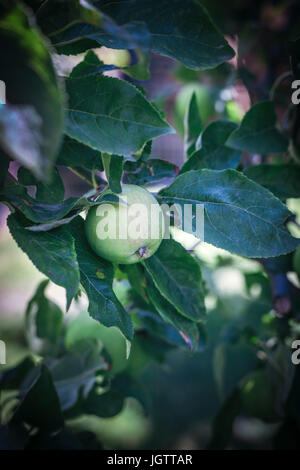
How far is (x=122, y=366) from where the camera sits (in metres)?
0.82

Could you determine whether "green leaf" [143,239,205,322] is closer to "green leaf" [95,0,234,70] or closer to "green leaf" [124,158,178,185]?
"green leaf" [124,158,178,185]

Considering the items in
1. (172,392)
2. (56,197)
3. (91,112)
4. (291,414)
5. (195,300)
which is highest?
(91,112)

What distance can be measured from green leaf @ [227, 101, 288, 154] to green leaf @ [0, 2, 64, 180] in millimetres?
422

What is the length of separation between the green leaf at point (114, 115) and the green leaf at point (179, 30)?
6cm

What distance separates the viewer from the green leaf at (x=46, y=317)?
2.80ft

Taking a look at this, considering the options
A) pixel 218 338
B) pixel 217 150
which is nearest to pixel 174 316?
pixel 217 150

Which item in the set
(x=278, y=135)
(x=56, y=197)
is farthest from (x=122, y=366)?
(x=278, y=135)

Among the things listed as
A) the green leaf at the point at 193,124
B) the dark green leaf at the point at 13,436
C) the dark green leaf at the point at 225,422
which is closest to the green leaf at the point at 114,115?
the green leaf at the point at 193,124

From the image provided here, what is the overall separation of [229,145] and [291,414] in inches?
22.0

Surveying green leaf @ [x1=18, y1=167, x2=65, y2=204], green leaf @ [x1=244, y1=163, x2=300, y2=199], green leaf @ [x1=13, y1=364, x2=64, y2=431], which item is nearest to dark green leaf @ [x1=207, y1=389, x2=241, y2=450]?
green leaf @ [x1=13, y1=364, x2=64, y2=431]

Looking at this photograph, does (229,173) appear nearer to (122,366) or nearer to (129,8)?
(129,8)

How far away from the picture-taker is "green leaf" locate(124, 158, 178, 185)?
0.55m

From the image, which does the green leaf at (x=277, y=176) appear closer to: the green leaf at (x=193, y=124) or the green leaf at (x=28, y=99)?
the green leaf at (x=193, y=124)

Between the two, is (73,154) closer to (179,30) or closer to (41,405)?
(179,30)
